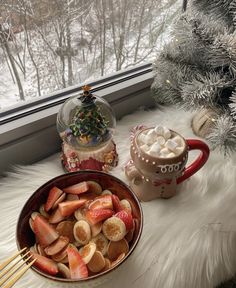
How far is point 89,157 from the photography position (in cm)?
63

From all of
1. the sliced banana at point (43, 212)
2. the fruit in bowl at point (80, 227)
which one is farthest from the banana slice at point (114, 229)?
the sliced banana at point (43, 212)

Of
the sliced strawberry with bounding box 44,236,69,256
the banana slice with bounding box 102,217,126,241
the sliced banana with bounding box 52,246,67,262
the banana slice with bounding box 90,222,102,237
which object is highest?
the banana slice with bounding box 102,217,126,241

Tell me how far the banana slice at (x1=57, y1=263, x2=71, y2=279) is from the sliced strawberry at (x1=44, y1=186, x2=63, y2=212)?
10 cm

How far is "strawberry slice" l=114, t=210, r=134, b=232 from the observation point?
50 centimetres

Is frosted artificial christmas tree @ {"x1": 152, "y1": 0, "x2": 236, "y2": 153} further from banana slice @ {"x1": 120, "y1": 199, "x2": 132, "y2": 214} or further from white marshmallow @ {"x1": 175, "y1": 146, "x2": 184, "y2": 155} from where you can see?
banana slice @ {"x1": 120, "y1": 199, "x2": 132, "y2": 214}

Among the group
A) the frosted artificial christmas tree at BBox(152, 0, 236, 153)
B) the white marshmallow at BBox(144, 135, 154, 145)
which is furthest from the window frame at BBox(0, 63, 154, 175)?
→ the white marshmallow at BBox(144, 135, 154, 145)

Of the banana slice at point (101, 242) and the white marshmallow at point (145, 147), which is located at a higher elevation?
the white marshmallow at point (145, 147)

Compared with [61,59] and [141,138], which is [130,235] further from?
[61,59]

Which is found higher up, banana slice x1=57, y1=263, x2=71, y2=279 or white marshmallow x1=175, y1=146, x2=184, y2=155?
white marshmallow x1=175, y1=146, x2=184, y2=155

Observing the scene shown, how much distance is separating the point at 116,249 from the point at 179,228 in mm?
152

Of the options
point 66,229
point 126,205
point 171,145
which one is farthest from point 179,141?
point 66,229

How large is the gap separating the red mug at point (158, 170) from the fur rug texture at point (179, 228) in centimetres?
3

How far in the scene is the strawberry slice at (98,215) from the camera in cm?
51

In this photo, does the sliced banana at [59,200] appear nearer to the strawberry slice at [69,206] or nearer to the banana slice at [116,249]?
the strawberry slice at [69,206]
